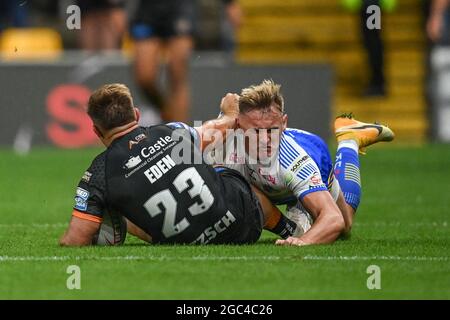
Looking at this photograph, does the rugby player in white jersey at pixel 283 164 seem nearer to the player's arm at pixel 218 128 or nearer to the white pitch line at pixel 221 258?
the player's arm at pixel 218 128

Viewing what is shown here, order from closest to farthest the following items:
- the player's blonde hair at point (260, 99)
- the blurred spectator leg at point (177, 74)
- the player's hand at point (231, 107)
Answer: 1. the player's blonde hair at point (260, 99)
2. the player's hand at point (231, 107)
3. the blurred spectator leg at point (177, 74)

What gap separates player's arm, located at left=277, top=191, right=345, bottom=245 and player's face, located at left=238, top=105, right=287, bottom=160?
0.37 metres

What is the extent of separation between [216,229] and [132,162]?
66cm

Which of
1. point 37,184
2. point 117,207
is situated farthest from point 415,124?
point 117,207

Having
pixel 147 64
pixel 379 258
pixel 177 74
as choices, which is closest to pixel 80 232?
pixel 379 258

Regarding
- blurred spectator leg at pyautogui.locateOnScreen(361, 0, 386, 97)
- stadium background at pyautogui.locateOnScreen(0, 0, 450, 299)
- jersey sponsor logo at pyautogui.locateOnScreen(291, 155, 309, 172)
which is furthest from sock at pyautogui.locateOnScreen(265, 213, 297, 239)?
blurred spectator leg at pyautogui.locateOnScreen(361, 0, 386, 97)

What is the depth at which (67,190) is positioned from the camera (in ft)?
42.2

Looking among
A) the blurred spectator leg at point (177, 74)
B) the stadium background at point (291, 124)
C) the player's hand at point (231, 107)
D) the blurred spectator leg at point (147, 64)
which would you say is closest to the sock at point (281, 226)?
the stadium background at point (291, 124)

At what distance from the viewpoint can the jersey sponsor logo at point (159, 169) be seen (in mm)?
7637

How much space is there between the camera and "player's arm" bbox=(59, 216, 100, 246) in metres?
7.69

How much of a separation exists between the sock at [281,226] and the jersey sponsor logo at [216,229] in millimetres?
489

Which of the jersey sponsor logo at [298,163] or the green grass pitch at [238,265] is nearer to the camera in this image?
the green grass pitch at [238,265]

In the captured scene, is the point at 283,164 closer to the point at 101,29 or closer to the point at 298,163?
the point at 298,163

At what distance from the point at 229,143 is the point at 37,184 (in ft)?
17.7
